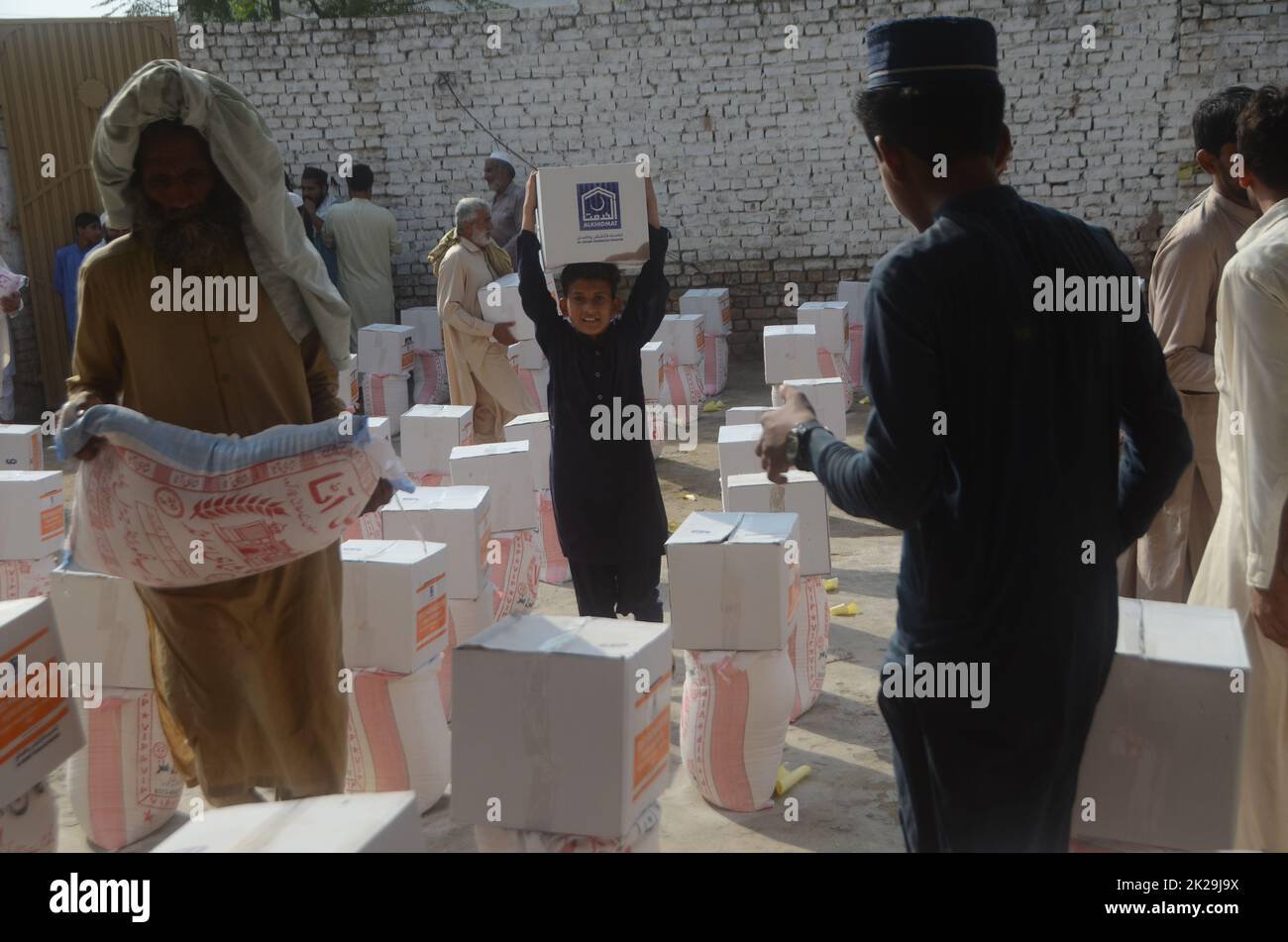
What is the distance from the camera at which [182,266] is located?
268 centimetres

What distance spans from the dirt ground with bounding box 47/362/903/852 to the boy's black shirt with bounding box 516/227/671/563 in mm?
686

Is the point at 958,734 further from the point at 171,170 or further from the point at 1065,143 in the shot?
the point at 1065,143

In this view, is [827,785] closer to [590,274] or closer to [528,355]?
[590,274]

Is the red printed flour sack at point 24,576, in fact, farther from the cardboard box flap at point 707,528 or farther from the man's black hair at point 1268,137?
the man's black hair at point 1268,137

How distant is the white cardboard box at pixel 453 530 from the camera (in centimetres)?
397

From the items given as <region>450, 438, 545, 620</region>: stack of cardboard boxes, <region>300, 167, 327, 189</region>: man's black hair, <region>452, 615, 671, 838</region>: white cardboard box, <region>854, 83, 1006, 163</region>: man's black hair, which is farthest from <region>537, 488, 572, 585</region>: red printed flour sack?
<region>300, 167, 327, 189</region>: man's black hair

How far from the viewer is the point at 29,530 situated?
14.6 feet

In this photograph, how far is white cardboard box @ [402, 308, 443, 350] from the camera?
416 inches

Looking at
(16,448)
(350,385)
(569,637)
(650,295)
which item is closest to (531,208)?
(650,295)

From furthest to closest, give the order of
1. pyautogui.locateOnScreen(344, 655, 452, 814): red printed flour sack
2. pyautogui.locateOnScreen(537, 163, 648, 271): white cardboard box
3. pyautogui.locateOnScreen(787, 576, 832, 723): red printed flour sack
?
pyautogui.locateOnScreen(537, 163, 648, 271): white cardboard box < pyautogui.locateOnScreen(787, 576, 832, 723): red printed flour sack < pyautogui.locateOnScreen(344, 655, 452, 814): red printed flour sack

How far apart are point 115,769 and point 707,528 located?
1.79m

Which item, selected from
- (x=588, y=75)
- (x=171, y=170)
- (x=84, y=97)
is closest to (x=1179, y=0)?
(x=588, y=75)

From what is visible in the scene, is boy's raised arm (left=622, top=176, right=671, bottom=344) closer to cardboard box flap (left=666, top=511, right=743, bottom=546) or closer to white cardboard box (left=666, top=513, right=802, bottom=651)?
cardboard box flap (left=666, top=511, right=743, bottom=546)

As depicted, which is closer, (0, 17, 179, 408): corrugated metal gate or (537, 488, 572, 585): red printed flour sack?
(537, 488, 572, 585): red printed flour sack
